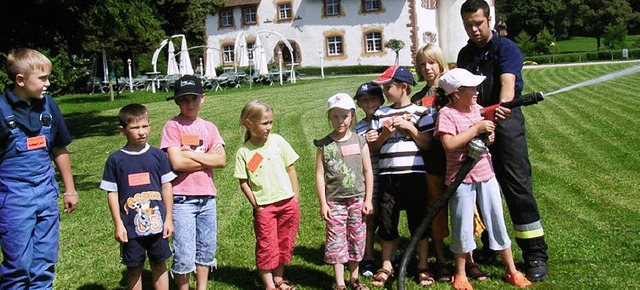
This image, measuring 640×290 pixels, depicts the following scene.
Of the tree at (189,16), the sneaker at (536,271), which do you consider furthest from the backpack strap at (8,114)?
the tree at (189,16)

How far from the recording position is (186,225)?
4578 millimetres

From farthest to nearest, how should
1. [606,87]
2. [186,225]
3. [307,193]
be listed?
[606,87] < [307,193] < [186,225]

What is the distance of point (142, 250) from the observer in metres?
4.34

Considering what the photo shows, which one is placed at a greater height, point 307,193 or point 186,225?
point 186,225

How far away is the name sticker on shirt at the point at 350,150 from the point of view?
15.6 feet

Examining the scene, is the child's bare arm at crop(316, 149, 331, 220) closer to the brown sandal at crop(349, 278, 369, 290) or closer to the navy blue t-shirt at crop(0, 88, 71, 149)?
the brown sandal at crop(349, 278, 369, 290)

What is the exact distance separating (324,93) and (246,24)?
92.1 ft

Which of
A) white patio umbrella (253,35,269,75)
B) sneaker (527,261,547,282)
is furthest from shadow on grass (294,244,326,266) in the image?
white patio umbrella (253,35,269,75)

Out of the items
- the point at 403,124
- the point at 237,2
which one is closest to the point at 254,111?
the point at 403,124

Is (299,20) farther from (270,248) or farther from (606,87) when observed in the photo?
(270,248)

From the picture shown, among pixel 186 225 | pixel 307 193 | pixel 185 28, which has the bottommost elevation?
pixel 307 193

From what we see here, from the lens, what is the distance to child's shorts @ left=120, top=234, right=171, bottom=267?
4.30 meters

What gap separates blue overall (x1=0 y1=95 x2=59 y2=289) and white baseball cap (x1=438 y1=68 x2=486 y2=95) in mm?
2671

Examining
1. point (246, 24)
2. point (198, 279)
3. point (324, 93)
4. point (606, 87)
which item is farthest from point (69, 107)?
point (246, 24)
